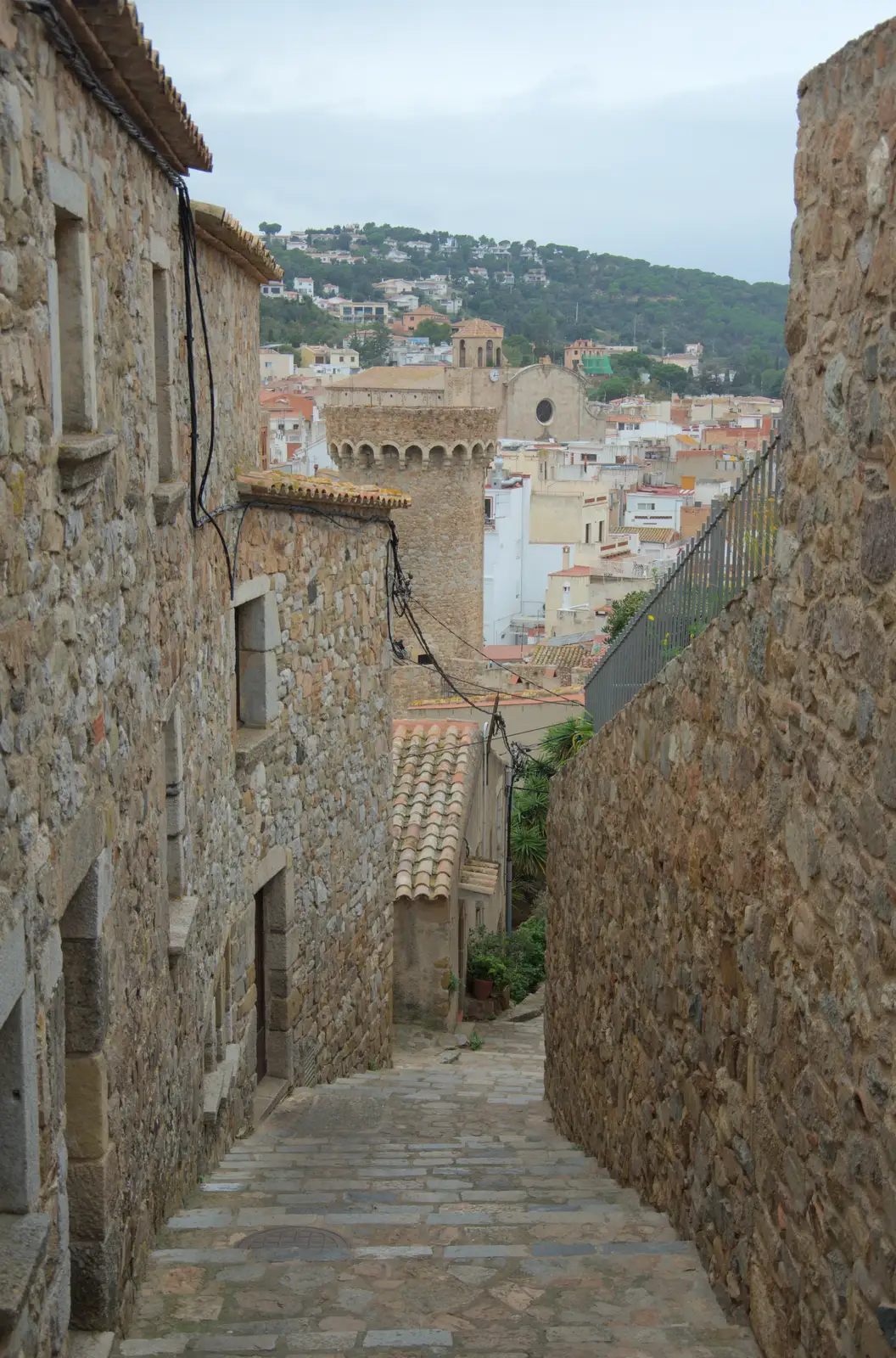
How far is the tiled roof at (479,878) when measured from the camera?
1395 cm

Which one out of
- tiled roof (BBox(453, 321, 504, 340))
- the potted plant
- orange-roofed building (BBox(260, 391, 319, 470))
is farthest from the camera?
tiled roof (BBox(453, 321, 504, 340))

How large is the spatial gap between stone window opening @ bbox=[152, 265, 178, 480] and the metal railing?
7.42 ft

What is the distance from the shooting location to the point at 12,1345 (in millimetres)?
3182

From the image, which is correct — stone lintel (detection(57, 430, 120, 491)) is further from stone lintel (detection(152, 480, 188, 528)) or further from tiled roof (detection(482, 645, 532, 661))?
tiled roof (detection(482, 645, 532, 661))

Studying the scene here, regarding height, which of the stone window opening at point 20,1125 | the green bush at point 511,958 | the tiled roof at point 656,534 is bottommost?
the green bush at point 511,958

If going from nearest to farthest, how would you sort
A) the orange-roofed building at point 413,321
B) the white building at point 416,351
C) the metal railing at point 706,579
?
the metal railing at point 706,579 < the white building at point 416,351 < the orange-roofed building at point 413,321

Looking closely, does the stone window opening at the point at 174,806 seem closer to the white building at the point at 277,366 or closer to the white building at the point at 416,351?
the white building at the point at 277,366

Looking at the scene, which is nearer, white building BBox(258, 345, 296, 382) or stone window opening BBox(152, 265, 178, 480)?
stone window opening BBox(152, 265, 178, 480)

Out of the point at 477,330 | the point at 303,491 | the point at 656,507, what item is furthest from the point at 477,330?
the point at 303,491

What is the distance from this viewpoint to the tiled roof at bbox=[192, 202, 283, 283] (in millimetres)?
6535

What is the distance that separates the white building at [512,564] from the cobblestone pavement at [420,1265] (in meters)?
42.8

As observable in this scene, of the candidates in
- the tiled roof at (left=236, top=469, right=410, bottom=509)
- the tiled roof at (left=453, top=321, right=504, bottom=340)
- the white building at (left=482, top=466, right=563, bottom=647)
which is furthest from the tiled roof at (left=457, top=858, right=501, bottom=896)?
the tiled roof at (left=453, top=321, right=504, bottom=340)

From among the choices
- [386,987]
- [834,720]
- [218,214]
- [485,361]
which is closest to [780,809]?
[834,720]

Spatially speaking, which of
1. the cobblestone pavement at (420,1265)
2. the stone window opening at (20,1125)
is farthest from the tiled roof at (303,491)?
the stone window opening at (20,1125)
